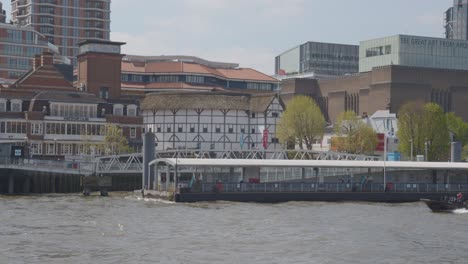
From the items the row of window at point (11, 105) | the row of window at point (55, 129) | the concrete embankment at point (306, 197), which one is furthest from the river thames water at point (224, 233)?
the row of window at point (11, 105)

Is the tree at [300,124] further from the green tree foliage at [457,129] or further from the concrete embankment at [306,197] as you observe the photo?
the concrete embankment at [306,197]

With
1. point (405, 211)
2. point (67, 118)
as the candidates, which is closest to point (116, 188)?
point (67, 118)

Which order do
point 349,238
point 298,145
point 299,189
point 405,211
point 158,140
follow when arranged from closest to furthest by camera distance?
point 349,238, point 405,211, point 299,189, point 158,140, point 298,145

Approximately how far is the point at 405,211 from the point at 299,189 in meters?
17.2

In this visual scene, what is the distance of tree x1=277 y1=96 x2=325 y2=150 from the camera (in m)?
169

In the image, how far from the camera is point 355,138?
167 m

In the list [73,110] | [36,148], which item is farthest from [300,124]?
[36,148]

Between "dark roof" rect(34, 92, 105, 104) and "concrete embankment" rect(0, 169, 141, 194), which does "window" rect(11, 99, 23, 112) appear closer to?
"dark roof" rect(34, 92, 105, 104)

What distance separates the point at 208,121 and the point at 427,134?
35281 millimetres

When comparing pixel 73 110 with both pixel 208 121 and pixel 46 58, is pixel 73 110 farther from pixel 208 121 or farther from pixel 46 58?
pixel 208 121

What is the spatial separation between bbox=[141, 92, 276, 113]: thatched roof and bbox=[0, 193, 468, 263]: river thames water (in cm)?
6573

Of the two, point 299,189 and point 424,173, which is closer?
point 299,189

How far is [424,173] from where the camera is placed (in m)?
127

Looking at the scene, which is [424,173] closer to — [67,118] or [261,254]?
[67,118]
